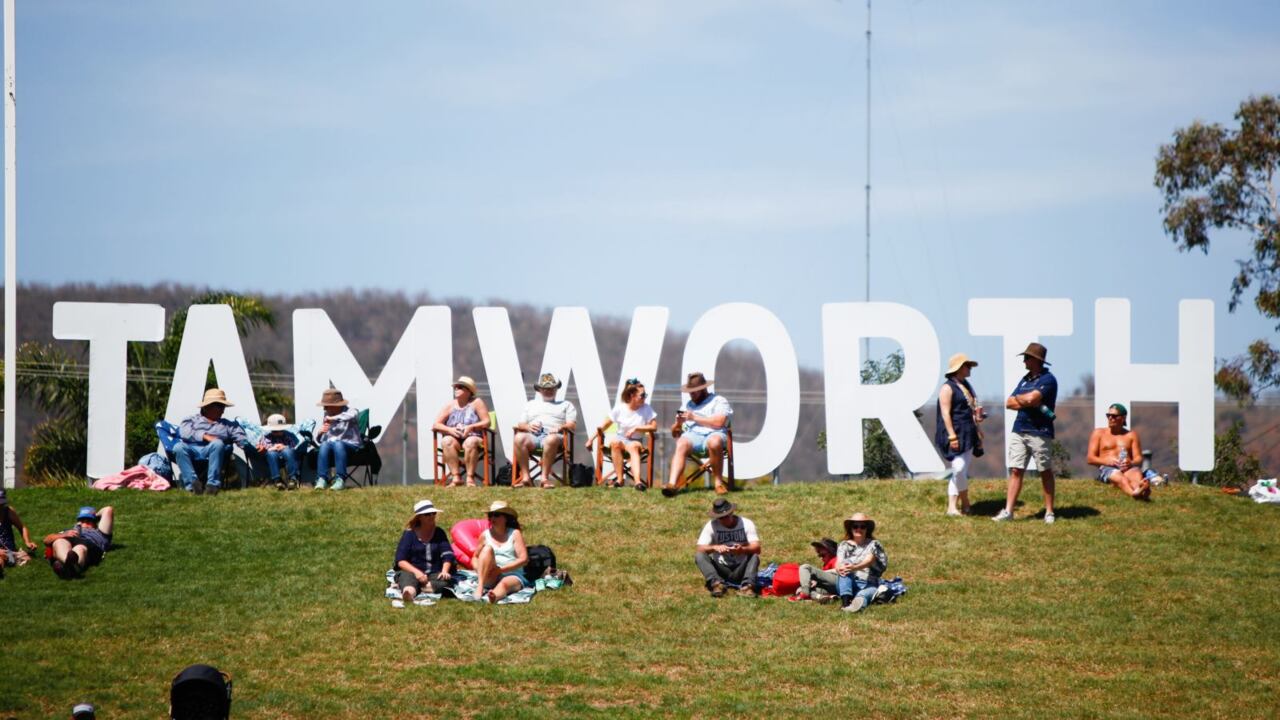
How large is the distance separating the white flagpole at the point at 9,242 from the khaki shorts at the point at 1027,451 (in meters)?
11.8

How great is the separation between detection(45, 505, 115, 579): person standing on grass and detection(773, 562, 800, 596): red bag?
6455mm

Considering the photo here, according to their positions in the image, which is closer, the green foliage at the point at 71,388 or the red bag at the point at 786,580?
the red bag at the point at 786,580

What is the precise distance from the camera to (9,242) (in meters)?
17.1

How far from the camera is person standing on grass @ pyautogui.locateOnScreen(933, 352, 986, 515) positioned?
50.1 feet

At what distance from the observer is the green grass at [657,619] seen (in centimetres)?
962

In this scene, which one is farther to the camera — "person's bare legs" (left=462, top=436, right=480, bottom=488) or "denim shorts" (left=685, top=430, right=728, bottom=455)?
"person's bare legs" (left=462, top=436, right=480, bottom=488)

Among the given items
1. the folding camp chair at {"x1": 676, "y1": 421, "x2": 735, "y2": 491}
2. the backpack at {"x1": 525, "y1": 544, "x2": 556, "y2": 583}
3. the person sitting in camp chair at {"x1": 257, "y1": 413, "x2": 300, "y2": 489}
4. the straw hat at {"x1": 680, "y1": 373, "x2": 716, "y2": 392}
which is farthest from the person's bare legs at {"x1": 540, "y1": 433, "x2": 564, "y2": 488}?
the backpack at {"x1": 525, "y1": 544, "x2": 556, "y2": 583}

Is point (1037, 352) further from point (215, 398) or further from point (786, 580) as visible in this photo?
point (215, 398)

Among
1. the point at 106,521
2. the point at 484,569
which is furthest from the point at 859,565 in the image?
the point at 106,521

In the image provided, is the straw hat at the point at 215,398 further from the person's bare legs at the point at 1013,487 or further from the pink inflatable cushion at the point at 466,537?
the person's bare legs at the point at 1013,487

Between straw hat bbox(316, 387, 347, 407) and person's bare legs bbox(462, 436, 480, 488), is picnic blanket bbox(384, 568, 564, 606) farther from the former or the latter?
straw hat bbox(316, 387, 347, 407)

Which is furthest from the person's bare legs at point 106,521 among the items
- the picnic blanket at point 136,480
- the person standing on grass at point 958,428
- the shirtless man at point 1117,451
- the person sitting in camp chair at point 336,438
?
the shirtless man at point 1117,451

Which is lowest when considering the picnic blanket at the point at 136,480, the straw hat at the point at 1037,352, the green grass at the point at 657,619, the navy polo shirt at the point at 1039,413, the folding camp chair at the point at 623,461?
the green grass at the point at 657,619

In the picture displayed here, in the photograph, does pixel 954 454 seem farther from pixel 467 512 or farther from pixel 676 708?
pixel 676 708
